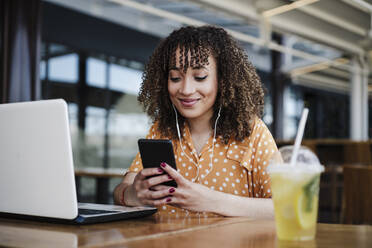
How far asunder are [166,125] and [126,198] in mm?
441

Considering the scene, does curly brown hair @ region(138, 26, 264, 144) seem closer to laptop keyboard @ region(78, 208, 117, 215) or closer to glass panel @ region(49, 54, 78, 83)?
laptop keyboard @ region(78, 208, 117, 215)

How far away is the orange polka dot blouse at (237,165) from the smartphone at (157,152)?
437mm

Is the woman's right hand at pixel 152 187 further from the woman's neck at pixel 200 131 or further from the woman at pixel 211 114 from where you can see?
the woman's neck at pixel 200 131

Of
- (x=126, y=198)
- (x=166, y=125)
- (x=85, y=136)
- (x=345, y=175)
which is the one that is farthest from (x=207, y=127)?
(x=85, y=136)

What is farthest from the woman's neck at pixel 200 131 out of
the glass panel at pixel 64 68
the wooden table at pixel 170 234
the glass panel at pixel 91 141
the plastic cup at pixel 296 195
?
the glass panel at pixel 91 141

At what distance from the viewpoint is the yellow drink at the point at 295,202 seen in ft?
3.01

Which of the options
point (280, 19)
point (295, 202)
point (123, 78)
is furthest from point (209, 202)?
point (123, 78)

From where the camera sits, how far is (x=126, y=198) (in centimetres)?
159

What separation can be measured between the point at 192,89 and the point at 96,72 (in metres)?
6.35

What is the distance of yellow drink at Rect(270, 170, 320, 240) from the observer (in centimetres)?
92

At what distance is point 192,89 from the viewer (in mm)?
1695

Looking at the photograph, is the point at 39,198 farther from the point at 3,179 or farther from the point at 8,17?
the point at 8,17

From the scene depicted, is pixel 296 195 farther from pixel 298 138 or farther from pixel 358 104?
pixel 358 104

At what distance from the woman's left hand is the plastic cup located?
1.31 feet
